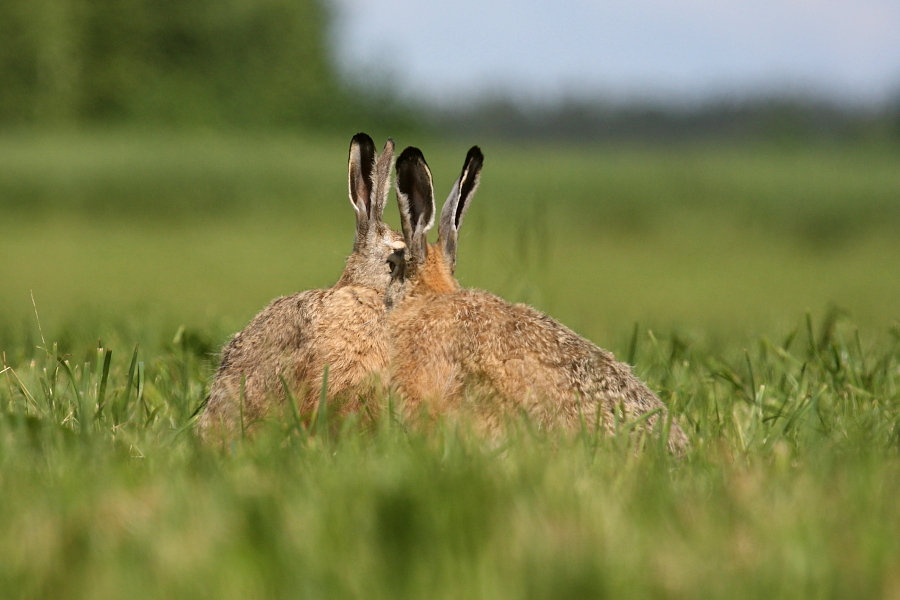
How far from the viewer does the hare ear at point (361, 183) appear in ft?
12.0

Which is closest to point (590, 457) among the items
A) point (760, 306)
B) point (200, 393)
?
point (200, 393)

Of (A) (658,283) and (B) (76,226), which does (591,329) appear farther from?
(B) (76,226)

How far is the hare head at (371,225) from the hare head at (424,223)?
6cm

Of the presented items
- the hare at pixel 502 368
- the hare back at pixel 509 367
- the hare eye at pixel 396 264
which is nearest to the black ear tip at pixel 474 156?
the hare at pixel 502 368

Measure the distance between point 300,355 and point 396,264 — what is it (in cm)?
67

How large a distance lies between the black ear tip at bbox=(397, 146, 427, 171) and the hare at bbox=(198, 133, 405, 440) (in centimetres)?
42

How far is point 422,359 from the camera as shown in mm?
2963

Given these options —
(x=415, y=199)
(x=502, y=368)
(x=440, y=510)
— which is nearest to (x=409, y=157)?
(x=415, y=199)

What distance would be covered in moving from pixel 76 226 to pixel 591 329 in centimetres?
1299

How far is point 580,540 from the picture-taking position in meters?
1.77

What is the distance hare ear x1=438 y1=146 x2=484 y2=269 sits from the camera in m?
3.61

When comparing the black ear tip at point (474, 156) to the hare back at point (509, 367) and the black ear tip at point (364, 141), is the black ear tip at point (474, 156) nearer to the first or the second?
the black ear tip at point (364, 141)

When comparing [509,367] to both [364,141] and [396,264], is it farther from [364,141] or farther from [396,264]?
[364,141]

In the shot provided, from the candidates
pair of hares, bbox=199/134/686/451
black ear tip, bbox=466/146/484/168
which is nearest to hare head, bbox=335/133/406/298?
pair of hares, bbox=199/134/686/451
